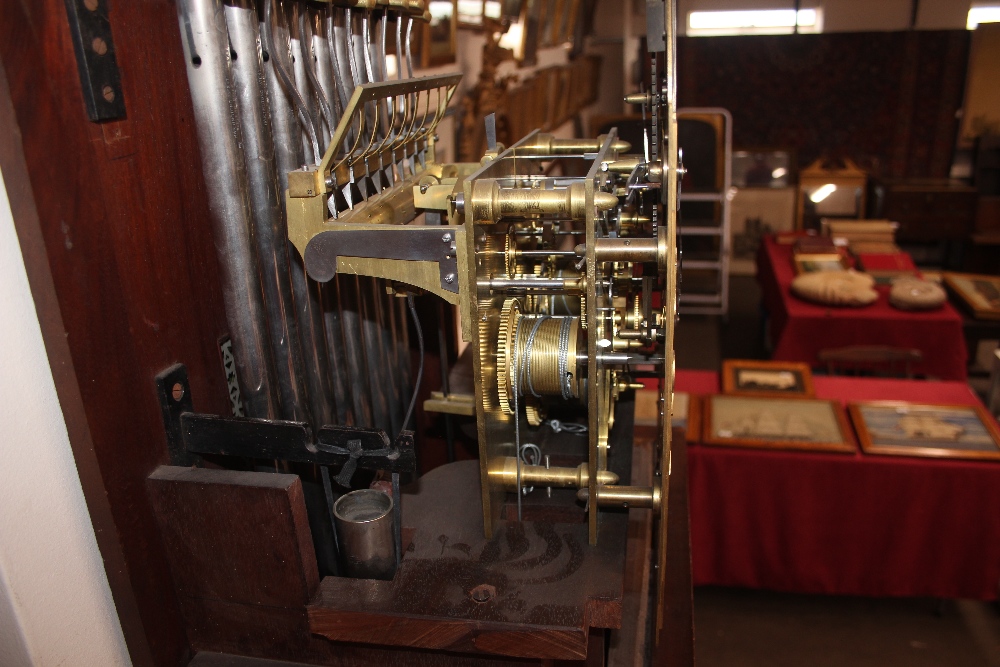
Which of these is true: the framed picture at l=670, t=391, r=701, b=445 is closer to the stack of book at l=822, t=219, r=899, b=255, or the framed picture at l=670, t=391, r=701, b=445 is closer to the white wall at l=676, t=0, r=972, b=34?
the stack of book at l=822, t=219, r=899, b=255

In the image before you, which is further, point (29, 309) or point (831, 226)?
point (831, 226)

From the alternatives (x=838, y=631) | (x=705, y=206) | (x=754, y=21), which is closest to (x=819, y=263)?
(x=705, y=206)

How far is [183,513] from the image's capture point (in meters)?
1.05

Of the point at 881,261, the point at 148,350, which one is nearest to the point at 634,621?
the point at 148,350

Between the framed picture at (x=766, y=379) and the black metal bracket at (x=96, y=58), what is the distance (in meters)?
2.26

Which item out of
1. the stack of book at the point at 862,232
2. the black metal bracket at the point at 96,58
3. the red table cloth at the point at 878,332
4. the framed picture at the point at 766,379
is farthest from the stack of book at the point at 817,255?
the black metal bracket at the point at 96,58

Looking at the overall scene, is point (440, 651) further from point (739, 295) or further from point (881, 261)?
point (739, 295)

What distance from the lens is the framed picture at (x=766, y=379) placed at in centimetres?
276

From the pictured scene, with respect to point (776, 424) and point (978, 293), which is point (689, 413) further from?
point (978, 293)

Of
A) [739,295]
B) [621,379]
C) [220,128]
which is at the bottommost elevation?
[739,295]

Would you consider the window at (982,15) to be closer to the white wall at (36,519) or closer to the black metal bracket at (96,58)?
the black metal bracket at (96,58)

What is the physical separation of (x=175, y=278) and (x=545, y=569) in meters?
0.63

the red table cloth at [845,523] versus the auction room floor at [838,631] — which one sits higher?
the red table cloth at [845,523]

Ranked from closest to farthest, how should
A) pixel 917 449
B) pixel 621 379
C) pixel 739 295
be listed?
pixel 621 379
pixel 917 449
pixel 739 295
